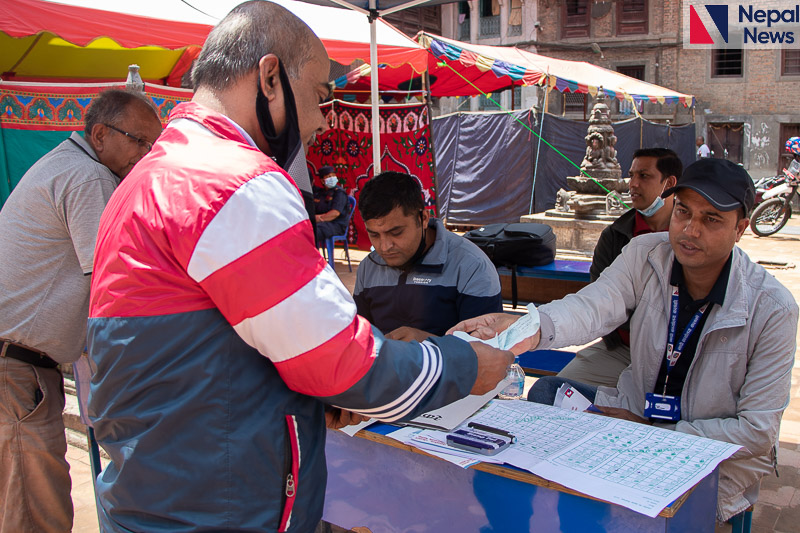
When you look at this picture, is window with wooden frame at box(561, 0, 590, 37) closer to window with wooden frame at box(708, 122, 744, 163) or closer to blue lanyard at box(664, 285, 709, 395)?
window with wooden frame at box(708, 122, 744, 163)

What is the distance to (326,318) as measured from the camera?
45.2 inches

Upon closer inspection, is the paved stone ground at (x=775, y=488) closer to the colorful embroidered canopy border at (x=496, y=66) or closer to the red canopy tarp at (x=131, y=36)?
the red canopy tarp at (x=131, y=36)

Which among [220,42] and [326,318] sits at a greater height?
[220,42]

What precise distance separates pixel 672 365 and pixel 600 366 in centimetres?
116

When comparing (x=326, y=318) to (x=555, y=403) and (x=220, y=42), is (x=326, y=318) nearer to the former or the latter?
(x=220, y=42)

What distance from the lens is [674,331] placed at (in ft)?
7.65

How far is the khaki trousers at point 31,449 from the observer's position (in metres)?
2.48

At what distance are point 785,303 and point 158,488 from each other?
200 cm

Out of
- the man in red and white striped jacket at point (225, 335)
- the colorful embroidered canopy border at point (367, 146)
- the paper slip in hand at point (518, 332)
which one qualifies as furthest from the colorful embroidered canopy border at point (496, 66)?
the man in red and white striped jacket at point (225, 335)

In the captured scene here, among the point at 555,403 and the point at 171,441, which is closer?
the point at 171,441

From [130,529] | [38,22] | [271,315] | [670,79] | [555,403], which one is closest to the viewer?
[271,315]

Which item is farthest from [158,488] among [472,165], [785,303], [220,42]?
[472,165]

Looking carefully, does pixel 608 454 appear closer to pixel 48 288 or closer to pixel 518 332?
pixel 518 332

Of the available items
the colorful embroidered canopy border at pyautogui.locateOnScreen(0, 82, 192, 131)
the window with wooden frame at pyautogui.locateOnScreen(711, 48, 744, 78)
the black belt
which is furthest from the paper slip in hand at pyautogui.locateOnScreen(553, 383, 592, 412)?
the window with wooden frame at pyautogui.locateOnScreen(711, 48, 744, 78)
